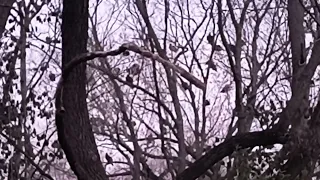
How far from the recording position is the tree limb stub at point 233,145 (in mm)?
3387

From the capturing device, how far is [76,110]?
281cm

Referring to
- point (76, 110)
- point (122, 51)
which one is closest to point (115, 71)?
point (76, 110)

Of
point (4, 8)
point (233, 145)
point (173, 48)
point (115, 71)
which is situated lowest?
point (233, 145)

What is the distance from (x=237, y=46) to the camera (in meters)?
7.18

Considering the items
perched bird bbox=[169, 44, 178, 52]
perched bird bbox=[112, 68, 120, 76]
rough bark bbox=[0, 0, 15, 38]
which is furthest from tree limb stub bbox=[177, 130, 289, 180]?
perched bird bbox=[169, 44, 178, 52]

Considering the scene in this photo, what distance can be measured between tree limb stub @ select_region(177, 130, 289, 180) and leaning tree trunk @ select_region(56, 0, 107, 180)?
2.43 feet

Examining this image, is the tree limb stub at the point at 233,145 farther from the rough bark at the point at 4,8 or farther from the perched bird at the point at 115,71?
the perched bird at the point at 115,71

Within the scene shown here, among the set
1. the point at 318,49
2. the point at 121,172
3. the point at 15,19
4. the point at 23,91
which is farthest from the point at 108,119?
the point at 318,49

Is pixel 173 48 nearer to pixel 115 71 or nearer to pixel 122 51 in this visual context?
pixel 115 71

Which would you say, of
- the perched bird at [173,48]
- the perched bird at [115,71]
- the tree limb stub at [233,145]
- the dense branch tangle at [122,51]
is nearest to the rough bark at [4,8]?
the tree limb stub at [233,145]

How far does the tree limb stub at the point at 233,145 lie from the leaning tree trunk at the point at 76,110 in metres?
0.74

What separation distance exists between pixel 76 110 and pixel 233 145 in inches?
39.2

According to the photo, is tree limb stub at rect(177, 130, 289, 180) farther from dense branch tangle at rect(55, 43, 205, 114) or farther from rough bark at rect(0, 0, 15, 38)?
rough bark at rect(0, 0, 15, 38)

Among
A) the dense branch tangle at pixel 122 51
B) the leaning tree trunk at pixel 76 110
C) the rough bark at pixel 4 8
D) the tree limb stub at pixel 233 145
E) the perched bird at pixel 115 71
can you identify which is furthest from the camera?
the perched bird at pixel 115 71
